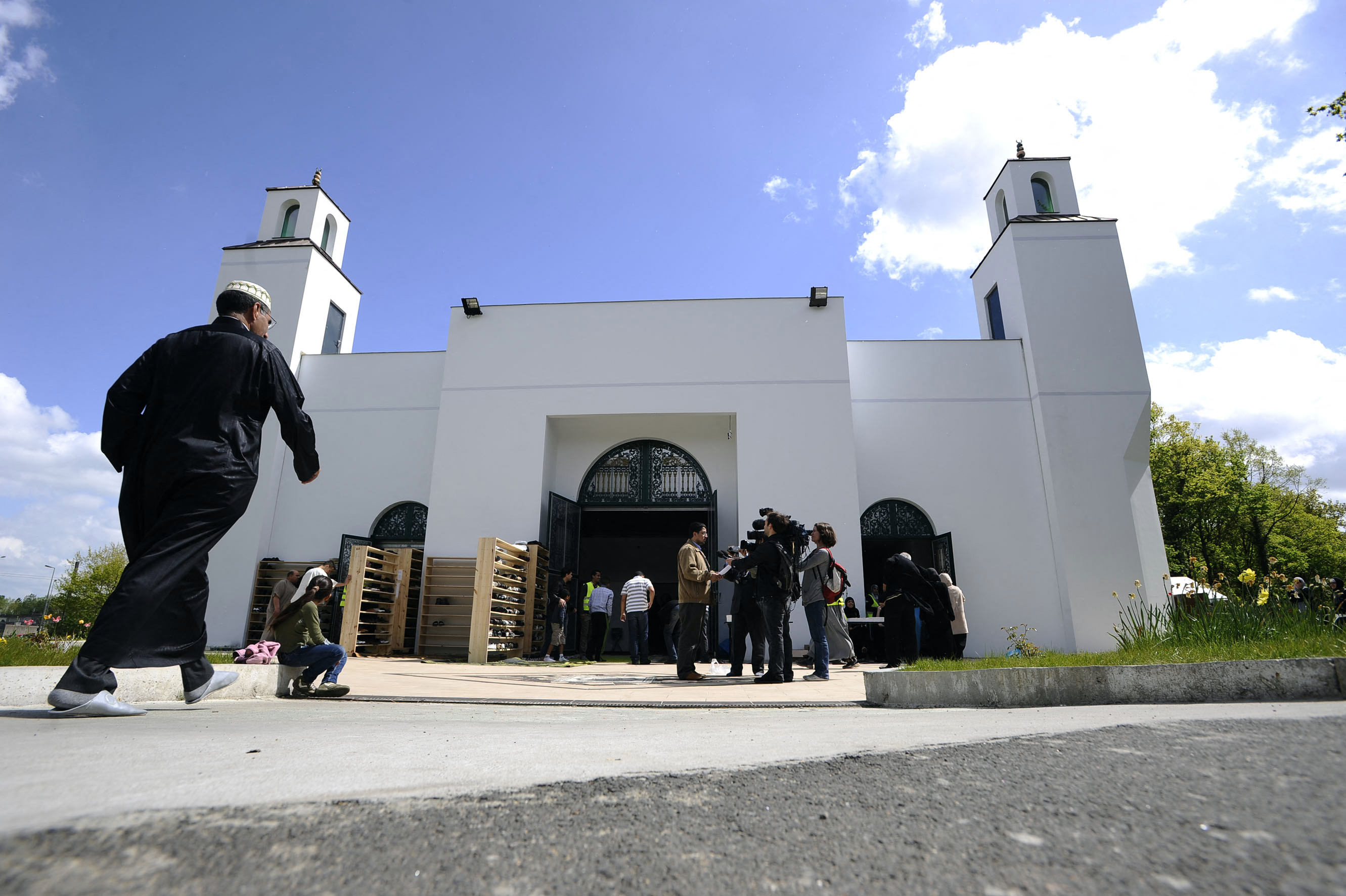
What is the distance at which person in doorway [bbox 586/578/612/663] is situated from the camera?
12.9m

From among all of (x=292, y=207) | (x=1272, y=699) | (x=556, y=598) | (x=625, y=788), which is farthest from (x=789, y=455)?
(x=292, y=207)

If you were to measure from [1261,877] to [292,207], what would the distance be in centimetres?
2093

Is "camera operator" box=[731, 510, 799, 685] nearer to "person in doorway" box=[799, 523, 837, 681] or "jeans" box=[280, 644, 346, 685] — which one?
"person in doorway" box=[799, 523, 837, 681]

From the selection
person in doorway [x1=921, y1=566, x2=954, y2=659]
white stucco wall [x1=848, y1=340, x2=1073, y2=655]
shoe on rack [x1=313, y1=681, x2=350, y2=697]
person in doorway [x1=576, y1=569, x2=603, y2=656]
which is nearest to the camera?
shoe on rack [x1=313, y1=681, x2=350, y2=697]

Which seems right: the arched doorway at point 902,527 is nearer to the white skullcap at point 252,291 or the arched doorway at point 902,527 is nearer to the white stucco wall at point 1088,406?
the white stucco wall at point 1088,406

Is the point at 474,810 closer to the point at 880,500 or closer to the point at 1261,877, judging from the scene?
the point at 1261,877

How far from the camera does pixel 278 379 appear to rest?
134 inches

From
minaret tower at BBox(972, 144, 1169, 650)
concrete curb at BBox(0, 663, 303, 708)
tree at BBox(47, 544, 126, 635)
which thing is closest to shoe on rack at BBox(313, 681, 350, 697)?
concrete curb at BBox(0, 663, 303, 708)

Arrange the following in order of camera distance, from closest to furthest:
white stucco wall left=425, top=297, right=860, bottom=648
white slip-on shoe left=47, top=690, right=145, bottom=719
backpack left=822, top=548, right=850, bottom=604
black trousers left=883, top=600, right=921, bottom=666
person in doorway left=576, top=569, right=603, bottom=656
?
white slip-on shoe left=47, top=690, right=145, bottom=719 < backpack left=822, top=548, right=850, bottom=604 < black trousers left=883, top=600, right=921, bottom=666 < person in doorway left=576, top=569, right=603, bottom=656 < white stucco wall left=425, top=297, right=860, bottom=648

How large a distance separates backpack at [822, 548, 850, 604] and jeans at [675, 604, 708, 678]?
1.43 metres

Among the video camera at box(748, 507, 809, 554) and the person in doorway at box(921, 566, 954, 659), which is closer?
the video camera at box(748, 507, 809, 554)

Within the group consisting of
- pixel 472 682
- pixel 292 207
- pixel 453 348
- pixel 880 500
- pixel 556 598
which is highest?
pixel 292 207

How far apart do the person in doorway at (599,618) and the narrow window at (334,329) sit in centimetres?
949

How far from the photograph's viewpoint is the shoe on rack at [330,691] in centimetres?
483
